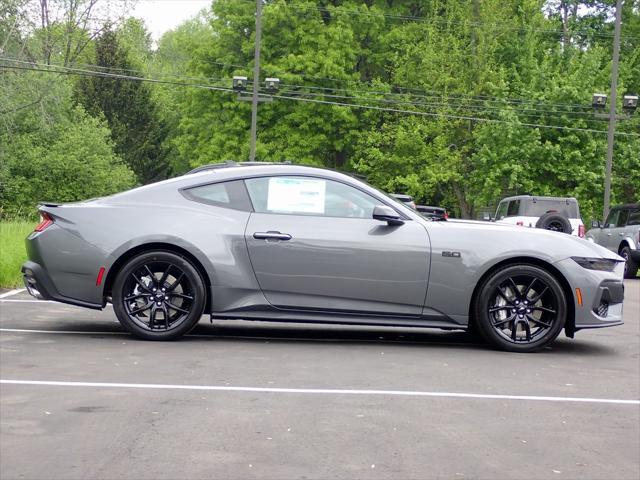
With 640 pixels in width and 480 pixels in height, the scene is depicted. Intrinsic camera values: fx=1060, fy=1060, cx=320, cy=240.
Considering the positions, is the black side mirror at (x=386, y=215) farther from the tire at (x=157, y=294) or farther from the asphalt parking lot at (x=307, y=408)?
the tire at (x=157, y=294)

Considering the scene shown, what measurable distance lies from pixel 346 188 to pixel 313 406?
310 centimetres

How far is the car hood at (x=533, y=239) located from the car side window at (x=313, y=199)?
2.17 ft

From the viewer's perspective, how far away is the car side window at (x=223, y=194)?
8.76 metres

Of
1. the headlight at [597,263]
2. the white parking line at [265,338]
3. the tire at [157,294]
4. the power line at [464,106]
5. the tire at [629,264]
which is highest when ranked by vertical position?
the power line at [464,106]

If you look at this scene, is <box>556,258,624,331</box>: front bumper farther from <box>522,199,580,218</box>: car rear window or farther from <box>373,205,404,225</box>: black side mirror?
<box>522,199,580,218</box>: car rear window

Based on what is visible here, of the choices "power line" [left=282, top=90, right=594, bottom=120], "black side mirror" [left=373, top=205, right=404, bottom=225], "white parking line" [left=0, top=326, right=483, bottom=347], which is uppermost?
"power line" [left=282, top=90, right=594, bottom=120]

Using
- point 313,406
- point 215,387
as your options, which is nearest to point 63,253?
point 215,387

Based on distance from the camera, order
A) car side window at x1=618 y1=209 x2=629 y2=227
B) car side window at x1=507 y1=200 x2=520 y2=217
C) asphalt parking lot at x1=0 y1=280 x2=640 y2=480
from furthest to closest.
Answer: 1. car side window at x1=507 y1=200 x2=520 y2=217
2. car side window at x1=618 y1=209 x2=629 y2=227
3. asphalt parking lot at x1=0 y1=280 x2=640 y2=480

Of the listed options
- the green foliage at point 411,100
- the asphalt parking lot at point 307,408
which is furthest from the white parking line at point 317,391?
the green foliage at point 411,100

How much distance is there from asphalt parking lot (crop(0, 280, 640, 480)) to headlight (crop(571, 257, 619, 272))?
0.72 m

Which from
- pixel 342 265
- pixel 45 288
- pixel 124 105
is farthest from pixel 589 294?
pixel 124 105

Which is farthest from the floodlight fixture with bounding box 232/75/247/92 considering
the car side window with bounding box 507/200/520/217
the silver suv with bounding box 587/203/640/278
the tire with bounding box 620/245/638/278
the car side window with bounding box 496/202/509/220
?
the tire with bounding box 620/245/638/278

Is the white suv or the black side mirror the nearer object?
the black side mirror

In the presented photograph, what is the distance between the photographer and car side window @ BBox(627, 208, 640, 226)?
80.9 ft
